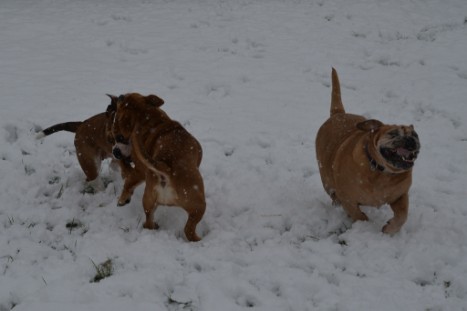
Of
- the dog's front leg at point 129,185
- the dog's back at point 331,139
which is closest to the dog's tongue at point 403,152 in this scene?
the dog's back at point 331,139

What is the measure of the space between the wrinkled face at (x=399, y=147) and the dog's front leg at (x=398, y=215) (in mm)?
462

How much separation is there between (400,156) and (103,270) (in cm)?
243

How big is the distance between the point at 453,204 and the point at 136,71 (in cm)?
534

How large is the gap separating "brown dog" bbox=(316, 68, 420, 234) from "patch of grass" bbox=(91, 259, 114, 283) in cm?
208

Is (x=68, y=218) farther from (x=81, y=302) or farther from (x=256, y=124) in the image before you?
(x=256, y=124)

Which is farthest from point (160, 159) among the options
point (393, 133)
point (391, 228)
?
point (391, 228)

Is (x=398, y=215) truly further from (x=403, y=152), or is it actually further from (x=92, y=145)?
(x=92, y=145)

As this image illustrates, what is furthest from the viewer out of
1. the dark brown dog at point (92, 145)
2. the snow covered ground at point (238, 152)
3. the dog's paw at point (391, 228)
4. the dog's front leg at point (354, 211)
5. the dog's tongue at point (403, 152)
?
the dark brown dog at point (92, 145)

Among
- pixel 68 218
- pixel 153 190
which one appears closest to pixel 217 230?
pixel 153 190

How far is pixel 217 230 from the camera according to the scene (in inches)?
164

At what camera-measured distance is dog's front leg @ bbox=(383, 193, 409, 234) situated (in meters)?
3.90

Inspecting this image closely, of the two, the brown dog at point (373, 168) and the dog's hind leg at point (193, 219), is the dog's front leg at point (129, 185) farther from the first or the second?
the brown dog at point (373, 168)

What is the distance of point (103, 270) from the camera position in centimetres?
344

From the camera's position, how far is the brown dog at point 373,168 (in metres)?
3.58
